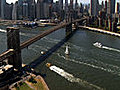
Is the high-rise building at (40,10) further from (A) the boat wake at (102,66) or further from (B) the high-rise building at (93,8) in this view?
(A) the boat wake at (102,66)

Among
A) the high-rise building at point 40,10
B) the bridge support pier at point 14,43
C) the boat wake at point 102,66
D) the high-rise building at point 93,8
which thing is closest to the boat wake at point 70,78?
the boat wake at point 102,66

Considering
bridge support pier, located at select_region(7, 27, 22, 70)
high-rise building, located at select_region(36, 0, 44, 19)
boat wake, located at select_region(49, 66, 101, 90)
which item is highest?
high-rise building, located at select_region(36, 0, 44, 19)

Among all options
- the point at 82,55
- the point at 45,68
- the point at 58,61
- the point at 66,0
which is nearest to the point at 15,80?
the point at 45,68

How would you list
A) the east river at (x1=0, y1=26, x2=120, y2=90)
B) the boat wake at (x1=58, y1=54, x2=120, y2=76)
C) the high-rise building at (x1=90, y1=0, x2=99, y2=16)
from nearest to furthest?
the east river at (x1=0, y1=26, x2=120, y2=90), the boat wake at (x1=58, y1=54, x2=120, y2=76), the high-rise building at (x1=90, y1=0, x2=99, y2=16)

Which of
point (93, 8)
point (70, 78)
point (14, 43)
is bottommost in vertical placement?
point (70, 78)

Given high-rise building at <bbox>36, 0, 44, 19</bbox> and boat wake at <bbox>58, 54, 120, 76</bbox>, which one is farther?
high-rise building at <bbox>36, 0, 44, 19</bbox>

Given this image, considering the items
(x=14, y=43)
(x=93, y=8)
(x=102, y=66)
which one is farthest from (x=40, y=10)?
(x=102, y=66)

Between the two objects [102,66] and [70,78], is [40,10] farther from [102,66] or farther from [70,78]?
[70,78]

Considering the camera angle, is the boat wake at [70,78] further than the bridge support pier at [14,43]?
No

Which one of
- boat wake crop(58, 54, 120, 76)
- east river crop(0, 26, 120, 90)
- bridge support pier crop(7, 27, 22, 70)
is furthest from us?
boat wake crop(58, 54, 120, 76)

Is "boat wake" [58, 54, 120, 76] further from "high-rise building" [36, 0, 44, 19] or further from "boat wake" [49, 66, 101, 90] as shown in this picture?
"high-rise building" [36, 0, 44, 19]

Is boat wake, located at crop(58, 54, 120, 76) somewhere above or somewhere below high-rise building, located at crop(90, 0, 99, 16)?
below

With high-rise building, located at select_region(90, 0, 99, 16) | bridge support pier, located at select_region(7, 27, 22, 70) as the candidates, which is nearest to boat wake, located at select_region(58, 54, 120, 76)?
bridge support pier, located at select_region(7, 27, 22, 70)

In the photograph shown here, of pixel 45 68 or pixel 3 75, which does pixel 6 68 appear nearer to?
pixel 3 75
